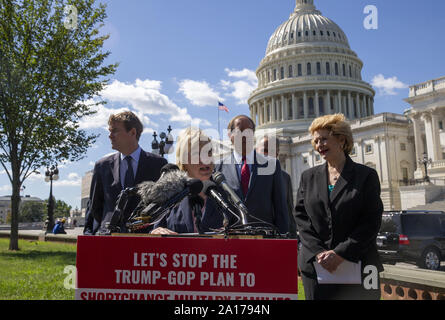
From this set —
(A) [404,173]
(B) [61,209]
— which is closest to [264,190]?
(A) [404,173]

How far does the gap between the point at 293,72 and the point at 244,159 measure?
86.7 meters

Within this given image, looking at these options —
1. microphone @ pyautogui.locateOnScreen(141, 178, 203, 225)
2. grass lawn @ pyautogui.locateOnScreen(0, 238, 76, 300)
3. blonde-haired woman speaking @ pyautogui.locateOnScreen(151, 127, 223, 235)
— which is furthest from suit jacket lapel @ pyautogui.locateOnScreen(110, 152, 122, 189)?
grass lawn @ pyautogui.locateOnScreen(0, 238, 76, 300)

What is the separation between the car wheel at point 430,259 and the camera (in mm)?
13531

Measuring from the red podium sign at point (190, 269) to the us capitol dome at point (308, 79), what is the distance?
8017 cm

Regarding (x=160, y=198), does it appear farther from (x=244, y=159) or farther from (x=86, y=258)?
(x=244, y=159)

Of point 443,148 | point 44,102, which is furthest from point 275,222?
point 443,148

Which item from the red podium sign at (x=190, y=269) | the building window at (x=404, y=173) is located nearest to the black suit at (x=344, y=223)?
the red podium sign at (x=190, y=269)

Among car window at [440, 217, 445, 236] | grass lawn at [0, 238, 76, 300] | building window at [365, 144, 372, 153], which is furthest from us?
building window at [365, 144, 372, 153]

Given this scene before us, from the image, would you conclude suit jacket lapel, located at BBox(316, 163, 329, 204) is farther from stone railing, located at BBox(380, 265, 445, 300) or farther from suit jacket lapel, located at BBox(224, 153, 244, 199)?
stone railing, located at BBox(380, 265, 445, 300)

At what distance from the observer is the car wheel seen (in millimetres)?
13531

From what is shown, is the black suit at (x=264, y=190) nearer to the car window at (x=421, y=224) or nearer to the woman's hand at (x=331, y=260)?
the woman's hand at (x=331, y=260)

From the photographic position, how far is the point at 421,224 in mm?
13906

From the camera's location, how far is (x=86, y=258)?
8.45 feet
